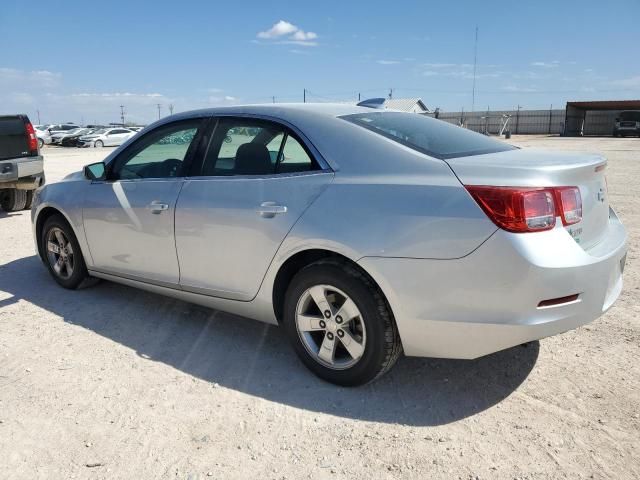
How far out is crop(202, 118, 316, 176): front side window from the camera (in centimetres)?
320

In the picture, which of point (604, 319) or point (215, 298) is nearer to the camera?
point (215, 298)

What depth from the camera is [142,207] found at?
3857 mm

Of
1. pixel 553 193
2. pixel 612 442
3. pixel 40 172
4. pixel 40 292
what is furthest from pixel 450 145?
pixel 40 172

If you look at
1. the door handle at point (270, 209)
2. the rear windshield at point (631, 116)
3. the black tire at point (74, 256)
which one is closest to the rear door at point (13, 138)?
the black tire at point (74, 256)

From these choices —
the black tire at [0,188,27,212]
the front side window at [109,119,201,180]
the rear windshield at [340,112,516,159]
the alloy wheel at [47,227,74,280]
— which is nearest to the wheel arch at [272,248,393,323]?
the rear windshield at [340,112,516,159]

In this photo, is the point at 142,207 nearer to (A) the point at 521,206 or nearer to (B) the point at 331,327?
(B) the point at 331,327

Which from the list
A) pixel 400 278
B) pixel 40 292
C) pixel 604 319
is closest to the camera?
pixel 400 278

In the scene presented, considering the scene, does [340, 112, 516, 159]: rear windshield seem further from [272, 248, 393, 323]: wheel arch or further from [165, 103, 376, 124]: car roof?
[272, 248, 393, 323]: wheel arch

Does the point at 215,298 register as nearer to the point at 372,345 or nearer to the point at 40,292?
the point at 372,345

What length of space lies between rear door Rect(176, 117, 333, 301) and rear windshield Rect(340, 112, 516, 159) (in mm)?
417

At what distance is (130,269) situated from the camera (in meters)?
4.09

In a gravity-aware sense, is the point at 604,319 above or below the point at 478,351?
below

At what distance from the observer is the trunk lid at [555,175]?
2529mm

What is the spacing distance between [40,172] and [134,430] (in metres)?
7.34
